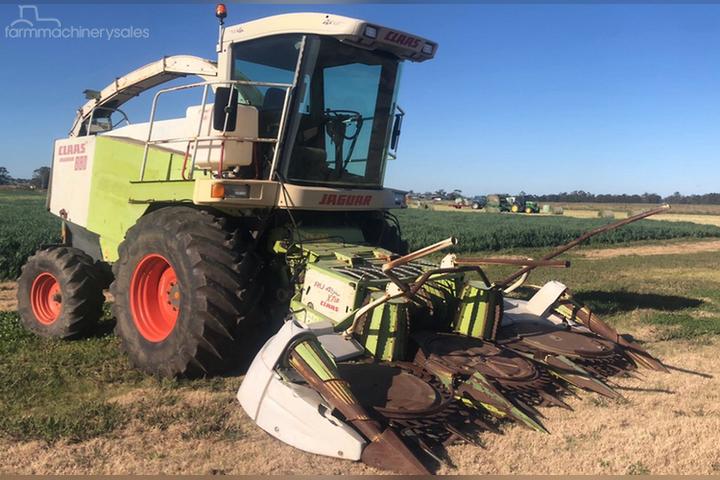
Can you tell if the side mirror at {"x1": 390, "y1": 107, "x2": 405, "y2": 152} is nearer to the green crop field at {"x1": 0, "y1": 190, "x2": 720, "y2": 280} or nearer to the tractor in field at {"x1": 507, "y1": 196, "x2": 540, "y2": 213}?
the green crop field at {"x1": 0, "y1": 190, "x2": 720, "y2": 280}

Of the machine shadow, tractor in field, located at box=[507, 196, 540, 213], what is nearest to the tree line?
tractor in field, located at box=[507, 196, 540, 213]

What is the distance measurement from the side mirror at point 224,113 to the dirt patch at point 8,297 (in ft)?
15.5

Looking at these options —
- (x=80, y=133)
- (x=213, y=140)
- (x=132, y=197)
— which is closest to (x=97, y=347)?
(x=132, y=197)

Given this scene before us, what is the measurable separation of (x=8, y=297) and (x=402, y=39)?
6.92 m

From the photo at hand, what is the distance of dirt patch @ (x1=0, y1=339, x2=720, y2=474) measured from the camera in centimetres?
311

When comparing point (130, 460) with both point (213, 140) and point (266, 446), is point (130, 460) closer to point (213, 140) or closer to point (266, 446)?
point (266, 446)

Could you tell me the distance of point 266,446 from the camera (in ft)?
10.9

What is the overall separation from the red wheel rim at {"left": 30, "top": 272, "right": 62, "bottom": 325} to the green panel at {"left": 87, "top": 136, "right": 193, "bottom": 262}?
618 millimetres

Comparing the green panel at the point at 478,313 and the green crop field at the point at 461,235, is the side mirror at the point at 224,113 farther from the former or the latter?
the green crop field at the point at 461,235

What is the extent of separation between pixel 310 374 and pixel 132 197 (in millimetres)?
3214

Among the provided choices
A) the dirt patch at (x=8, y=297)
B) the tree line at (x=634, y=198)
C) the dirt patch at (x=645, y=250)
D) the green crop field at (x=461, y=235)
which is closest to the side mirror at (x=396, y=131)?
the dirt patch at (x=8, y=297)

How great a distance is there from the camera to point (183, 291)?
4.32 meters

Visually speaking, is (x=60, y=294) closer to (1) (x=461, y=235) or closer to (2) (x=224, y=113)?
(2) (x=224, y=113)

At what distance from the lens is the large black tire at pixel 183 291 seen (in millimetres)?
4164
